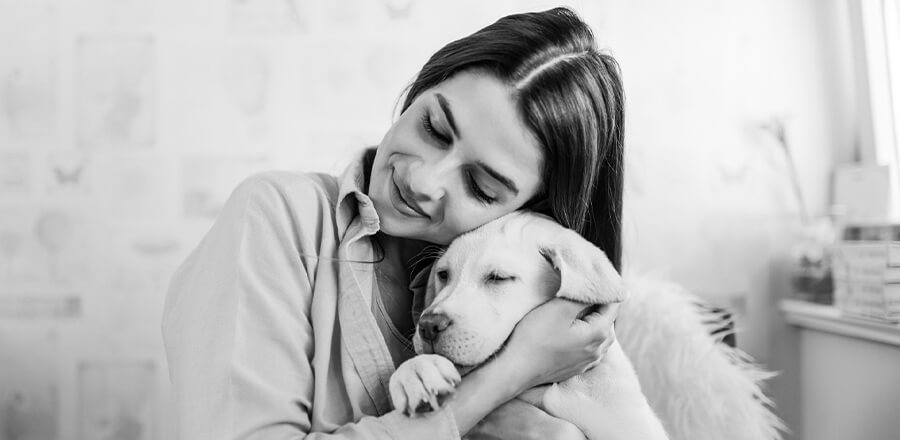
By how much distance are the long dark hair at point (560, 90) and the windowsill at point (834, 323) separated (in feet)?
3.37

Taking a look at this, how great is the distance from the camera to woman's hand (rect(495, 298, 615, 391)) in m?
0.95

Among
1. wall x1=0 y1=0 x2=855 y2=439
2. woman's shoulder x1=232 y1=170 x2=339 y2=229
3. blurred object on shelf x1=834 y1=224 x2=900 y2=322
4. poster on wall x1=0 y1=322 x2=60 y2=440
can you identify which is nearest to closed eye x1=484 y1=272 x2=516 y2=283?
woman's shoulder x1=232 y1=170 x2=339 y2=229

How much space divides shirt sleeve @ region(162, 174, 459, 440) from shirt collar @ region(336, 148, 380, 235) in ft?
0.21

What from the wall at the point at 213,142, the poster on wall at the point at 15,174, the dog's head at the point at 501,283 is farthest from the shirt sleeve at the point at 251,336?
the poster on wall at the point at 15,174

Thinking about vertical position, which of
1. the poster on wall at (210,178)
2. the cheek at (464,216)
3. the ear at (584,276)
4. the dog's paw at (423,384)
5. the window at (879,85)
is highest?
the window at (879,85)

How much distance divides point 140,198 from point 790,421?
6.99 feet

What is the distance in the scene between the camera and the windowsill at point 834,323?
5.72ft

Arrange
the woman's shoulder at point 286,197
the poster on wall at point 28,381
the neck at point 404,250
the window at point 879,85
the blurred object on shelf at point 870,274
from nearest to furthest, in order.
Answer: the woman's shoulder at point 286,197 → the neck at point 404,250 → the blurred object on shelf at point 870,274 → the poster on wall at point 28,381 → the window at point 879,85

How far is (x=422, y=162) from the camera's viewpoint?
967 mm

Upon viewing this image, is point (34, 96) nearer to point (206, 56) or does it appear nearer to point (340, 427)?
point (206, 56)

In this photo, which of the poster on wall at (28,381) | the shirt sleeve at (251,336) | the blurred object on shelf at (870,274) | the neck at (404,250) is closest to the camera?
the shirt sleeve at (251,336)

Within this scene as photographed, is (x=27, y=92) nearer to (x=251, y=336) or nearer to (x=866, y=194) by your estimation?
(x=251, y=336)

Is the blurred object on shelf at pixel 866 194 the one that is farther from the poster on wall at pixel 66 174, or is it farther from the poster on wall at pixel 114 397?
the poster on wall at pixel 66 174

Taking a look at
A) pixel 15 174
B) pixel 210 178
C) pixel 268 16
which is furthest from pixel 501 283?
pixel 15 174
